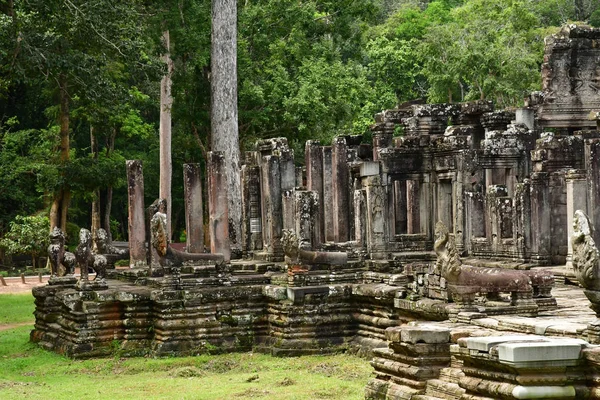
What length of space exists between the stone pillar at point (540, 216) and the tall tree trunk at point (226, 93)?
7.40 m

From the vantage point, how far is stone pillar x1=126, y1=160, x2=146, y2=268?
62.8ft

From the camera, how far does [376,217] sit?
19.1m

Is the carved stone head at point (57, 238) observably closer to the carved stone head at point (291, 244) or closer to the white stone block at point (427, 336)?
the carved stone head at point (291, 244)

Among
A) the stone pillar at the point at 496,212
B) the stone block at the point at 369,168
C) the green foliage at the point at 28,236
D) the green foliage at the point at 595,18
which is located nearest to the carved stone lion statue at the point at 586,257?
the stone pillar at the point at 496,212

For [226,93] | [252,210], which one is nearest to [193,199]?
[252,210]

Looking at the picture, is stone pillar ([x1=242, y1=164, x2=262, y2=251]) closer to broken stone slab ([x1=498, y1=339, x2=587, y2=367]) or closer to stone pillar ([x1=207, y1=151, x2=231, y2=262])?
stone pillar ([x1=207, y1=151, x2=231, y2=262])

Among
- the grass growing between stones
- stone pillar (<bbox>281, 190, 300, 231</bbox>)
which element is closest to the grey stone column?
stone pillar (<bbox>281, 190, 300, 231</bbox>)

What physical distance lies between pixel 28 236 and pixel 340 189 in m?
14.3

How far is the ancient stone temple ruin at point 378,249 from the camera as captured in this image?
14.0m

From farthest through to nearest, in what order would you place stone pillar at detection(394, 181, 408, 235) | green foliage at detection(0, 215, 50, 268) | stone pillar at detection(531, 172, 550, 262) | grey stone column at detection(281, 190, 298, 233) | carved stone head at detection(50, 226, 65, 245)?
green foliage at detection(0, 215, 50, 268) → stone pillar at detection(394, 181, 408, 235) → grey stone column at detection(281, 190, 298, 233) → carved stone head at detection(50, 226, 65, 245) → stone pillar at detection(531, 172, 550, 262)

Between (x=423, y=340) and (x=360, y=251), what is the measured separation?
279 inches

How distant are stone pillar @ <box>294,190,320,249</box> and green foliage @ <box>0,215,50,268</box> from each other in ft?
52.1

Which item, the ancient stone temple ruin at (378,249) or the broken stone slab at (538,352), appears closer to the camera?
the broken stone slab at (538,352)

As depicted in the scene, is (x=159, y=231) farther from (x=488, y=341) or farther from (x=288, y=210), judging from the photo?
(x=488, y=341)
